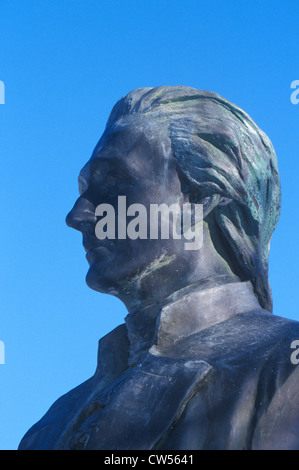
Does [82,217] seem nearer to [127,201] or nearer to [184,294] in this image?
[127,201]

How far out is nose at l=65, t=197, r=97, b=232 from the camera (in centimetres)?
511

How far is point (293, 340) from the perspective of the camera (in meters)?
4.33

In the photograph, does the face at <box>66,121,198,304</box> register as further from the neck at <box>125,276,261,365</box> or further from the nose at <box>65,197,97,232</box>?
the neck at <box>125,276,261,365</box>

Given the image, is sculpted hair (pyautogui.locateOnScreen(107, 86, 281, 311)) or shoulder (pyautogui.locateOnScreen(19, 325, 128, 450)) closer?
shoulder (pyautogui.locateOnScreen(19, 325, 128, 450))

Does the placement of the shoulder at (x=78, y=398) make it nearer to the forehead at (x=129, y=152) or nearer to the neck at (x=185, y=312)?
the neck at (x=185, y=312)

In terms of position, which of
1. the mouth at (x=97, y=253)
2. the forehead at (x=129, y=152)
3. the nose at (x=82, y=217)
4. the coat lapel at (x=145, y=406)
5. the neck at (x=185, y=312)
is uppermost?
the forehead at (x=129, y=152)

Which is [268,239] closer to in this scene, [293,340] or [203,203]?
[203,203]

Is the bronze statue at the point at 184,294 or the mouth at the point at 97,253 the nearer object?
the bronze statue at the point at 184,294

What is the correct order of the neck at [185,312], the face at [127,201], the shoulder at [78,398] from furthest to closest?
1. the face at [127,201]
2. the shoulder at [78,398]
3. the neck at [185,312]

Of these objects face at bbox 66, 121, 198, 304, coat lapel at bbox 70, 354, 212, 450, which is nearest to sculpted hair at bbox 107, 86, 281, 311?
face at bbox 66, 121, 198, 304

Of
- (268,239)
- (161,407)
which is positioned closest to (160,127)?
(268,239)

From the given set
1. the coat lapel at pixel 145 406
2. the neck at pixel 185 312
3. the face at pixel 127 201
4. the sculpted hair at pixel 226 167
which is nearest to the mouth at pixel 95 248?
the face at pixel 127 201

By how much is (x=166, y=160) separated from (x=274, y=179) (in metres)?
0.72

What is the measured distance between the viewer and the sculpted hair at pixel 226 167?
5.11 metres
